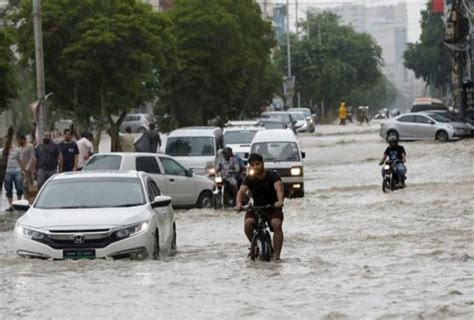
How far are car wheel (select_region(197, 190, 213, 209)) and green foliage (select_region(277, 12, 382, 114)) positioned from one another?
94448 mm

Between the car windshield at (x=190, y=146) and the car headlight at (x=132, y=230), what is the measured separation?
17383 millimetres

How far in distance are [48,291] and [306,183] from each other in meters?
24.9

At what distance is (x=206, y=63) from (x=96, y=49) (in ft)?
53.4

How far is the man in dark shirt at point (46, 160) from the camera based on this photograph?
3009 centimetres

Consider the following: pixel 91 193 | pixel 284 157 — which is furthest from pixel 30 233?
pixel 284 157

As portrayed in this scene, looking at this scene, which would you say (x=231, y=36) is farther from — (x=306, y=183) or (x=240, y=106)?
(x=306, y=183)

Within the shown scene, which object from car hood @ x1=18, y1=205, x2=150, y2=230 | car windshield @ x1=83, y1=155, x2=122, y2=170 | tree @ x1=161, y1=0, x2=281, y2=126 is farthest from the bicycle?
tree @ x1=161, y1=0, x2=281, y2=126

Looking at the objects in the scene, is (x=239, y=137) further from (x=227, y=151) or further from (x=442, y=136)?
(x=442, y=136)

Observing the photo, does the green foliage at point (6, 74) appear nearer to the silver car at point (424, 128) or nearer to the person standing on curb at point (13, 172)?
the person standing on curb at point (13, 172)

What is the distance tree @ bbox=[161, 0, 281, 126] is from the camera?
188 ft

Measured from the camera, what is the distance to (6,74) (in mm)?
31219

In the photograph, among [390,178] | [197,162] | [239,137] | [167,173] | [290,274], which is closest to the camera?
[290,274]

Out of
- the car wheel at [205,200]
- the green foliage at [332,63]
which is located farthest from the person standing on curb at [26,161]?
the green foliage at [332,63]

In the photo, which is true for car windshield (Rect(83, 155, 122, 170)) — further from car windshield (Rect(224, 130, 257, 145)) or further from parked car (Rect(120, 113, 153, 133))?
parked car (Rect(120, 113, 153, 133))
